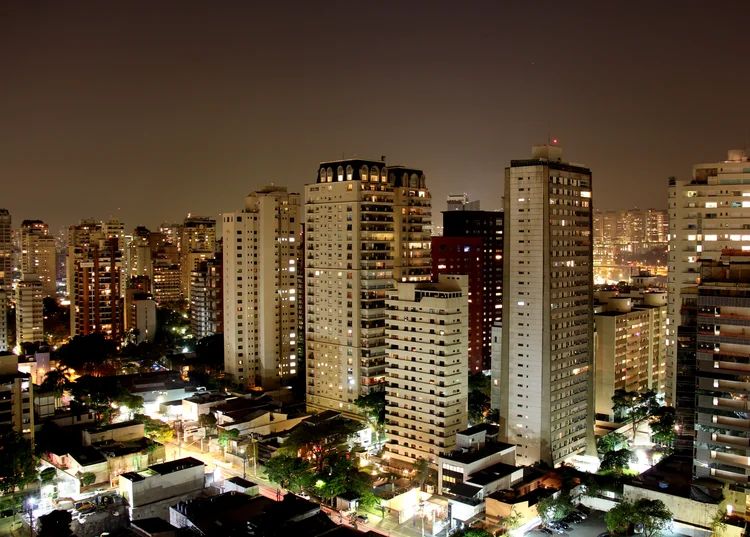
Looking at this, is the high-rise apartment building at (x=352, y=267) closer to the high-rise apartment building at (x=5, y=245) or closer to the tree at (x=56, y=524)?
the tree at (x=56, y=524)

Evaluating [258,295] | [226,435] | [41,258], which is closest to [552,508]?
[226,435]

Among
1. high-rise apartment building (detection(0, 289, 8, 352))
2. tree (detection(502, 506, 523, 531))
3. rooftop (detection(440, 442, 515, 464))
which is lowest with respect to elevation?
tree (detection(502, 506, 523, 531))

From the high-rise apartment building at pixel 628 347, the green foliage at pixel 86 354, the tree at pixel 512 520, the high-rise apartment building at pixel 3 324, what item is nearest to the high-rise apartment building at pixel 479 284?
the high-rise apartment building at pixel 628 347

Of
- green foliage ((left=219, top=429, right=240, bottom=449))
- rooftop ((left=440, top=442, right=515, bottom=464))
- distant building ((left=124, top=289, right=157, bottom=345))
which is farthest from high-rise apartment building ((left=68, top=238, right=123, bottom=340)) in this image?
rooftop ((left=440, top=442, right=515, bottom=464))

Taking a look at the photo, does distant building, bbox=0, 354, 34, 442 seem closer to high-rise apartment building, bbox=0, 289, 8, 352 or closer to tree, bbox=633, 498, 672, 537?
high-rise apartment building, bbox=0, 289, 8, 352

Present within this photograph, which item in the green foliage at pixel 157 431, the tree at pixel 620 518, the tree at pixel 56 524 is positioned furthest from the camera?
the green foliage at pixel 157 431

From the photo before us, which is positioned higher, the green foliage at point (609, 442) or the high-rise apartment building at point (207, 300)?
the high-rise apartment building at point (207, 300)

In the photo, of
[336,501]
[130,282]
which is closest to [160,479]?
[336,501]

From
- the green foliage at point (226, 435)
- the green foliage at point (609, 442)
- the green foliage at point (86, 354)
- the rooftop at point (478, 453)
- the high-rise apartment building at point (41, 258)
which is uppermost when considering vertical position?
the high-rise apartment building at point (41, 258)
